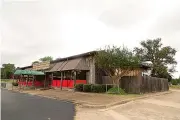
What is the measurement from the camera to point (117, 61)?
907 inches

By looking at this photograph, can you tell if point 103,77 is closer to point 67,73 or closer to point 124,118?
point 67,73

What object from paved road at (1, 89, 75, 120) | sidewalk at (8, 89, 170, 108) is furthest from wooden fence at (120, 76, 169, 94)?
paved road at (1, 89, 75, 120)

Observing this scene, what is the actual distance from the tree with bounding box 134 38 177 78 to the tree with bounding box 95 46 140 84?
31.9 metres

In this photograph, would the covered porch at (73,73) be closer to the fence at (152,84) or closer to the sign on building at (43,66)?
the sign on building at (43,66)

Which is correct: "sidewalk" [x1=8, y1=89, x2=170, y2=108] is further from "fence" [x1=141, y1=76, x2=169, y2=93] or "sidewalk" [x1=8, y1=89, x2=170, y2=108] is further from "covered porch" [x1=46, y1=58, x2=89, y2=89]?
"covered porch" [x1=46, y1=58, x2=89, y2=89]

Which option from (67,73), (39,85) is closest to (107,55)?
(67,73)

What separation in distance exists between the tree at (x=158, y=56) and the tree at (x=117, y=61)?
105 ft

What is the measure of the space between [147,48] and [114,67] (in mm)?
36454

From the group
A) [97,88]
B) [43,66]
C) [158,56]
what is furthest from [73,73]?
[158,56]

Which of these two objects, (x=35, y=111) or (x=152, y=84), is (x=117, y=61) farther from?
(x=35, y=111)

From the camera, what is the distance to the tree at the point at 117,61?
23.1 metres

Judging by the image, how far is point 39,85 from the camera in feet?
125

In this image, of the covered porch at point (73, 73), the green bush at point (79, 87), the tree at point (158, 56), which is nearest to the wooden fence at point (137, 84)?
the green bush at point (79, 87)

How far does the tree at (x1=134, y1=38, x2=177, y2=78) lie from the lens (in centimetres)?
5416
